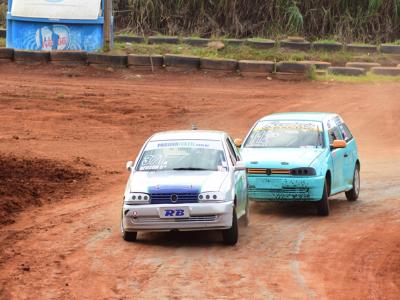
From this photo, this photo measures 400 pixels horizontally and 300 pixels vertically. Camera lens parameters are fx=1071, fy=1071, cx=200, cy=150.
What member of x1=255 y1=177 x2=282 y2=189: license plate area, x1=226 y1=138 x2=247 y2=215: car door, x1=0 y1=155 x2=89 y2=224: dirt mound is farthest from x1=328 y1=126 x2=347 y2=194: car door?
x1=0 y1=155 x2=89 y2=224: dirt mound

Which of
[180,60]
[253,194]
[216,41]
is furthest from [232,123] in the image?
[253,194]

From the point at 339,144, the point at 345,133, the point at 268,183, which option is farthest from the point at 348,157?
the point at 268,183

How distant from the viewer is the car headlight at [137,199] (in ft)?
45.9

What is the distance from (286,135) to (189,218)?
4.73m

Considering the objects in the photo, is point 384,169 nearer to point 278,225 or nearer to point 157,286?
point 278,225

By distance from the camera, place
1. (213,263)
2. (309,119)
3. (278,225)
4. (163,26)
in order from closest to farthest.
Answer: (213,263) → (278,225) → (309,119) → (163,26)

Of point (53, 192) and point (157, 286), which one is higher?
point (157, 286)

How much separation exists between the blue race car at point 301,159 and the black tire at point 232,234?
266 cm

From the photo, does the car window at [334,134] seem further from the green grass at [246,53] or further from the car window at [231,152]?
the green grass at [246,53]

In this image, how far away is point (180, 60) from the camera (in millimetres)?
32938

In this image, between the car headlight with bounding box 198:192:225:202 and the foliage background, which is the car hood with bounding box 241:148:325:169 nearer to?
the car headlight with bounding box 198:192:225:202

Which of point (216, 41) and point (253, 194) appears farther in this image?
point (216, 41)

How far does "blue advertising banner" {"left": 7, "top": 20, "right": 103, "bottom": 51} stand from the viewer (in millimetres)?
33469

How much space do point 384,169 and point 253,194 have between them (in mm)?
7161
